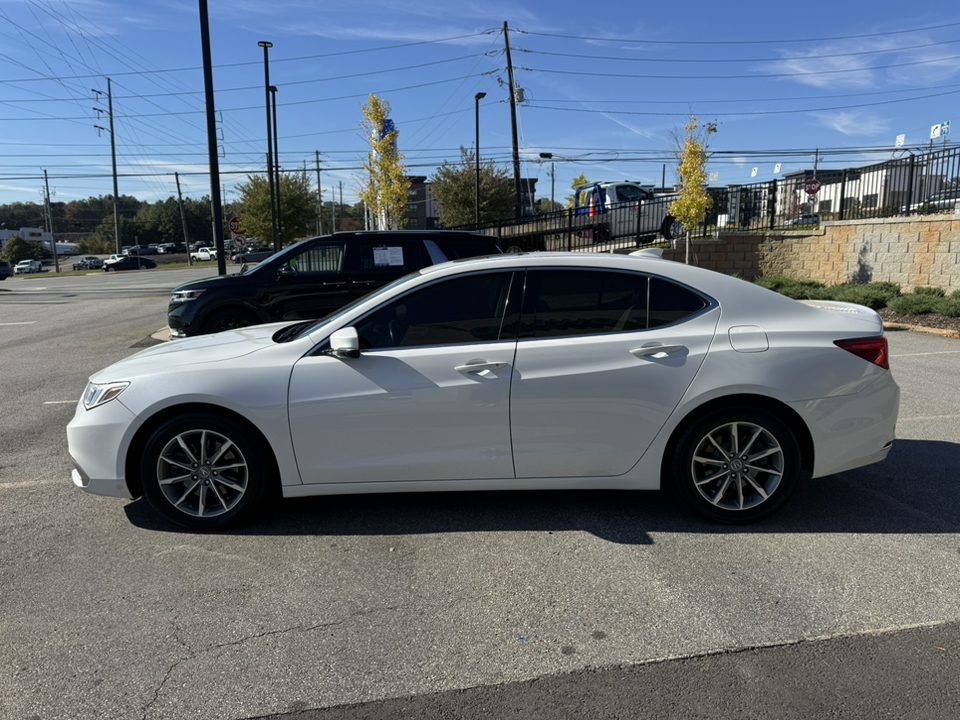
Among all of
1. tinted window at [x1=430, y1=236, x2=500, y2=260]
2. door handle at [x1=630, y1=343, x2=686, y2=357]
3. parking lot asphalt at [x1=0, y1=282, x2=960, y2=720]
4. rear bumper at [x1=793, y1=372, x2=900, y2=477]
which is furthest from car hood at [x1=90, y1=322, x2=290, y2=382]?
tinted window at [x1=430, y1=236, x2=500, y2=260]

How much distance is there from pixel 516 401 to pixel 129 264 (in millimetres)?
68696

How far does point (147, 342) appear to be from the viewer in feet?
41.5

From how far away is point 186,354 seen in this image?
4.35 meters

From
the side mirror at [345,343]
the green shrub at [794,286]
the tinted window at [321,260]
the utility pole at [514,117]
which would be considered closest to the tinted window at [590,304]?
the side mirror at [345,343]

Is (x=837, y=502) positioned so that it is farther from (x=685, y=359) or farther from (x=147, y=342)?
(x=147, y=342)

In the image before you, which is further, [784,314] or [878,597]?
[784,314]

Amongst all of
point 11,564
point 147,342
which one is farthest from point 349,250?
point 11,564

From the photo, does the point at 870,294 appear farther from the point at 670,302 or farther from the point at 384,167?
the point at 384,167

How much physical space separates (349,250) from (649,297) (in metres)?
7.00

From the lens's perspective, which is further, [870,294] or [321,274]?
[870,294]

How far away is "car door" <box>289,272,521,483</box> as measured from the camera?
4020mm

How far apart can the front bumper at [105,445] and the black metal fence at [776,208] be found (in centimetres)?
1522

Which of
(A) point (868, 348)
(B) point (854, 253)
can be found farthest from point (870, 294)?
(A) point (868, 348)

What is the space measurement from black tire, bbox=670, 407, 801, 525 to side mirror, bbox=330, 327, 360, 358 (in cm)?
189
